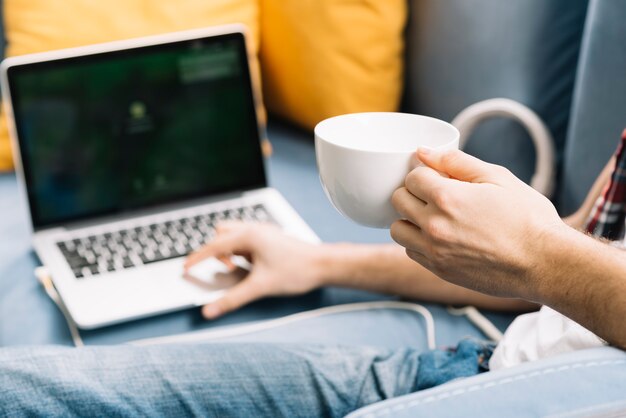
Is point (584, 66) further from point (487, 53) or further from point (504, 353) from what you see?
point (504, 353)

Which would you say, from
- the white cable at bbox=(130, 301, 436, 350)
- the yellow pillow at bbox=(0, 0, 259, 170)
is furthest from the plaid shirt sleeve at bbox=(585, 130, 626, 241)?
the yellow pillow at bbox=(0, 0, 259, 170)

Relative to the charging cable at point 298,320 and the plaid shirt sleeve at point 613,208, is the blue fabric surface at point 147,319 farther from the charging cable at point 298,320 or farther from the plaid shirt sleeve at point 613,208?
the plaid shirt sleeve at point 613,208

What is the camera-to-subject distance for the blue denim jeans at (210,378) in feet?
2.62

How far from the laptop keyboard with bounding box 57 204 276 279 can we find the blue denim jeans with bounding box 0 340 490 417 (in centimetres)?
32

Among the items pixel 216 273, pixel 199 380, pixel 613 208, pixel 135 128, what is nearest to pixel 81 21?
pixel 135 128

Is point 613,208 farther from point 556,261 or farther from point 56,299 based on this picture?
point 56,299

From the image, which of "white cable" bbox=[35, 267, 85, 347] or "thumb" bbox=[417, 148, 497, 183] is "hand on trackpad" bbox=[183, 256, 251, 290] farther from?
"thumb" bbox=[417, 148, 497, 183]

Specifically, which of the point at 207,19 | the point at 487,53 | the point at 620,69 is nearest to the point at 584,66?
the point at 620,69

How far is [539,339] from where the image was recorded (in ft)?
2.85

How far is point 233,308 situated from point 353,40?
1.93 ft

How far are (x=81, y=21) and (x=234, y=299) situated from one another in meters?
0.64

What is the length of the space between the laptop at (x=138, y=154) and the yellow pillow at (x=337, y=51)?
8.4 inches

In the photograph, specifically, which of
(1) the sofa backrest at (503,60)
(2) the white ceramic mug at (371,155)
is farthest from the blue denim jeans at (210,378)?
(1) the sofa backrest at (503,60)

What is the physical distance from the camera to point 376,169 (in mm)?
631
